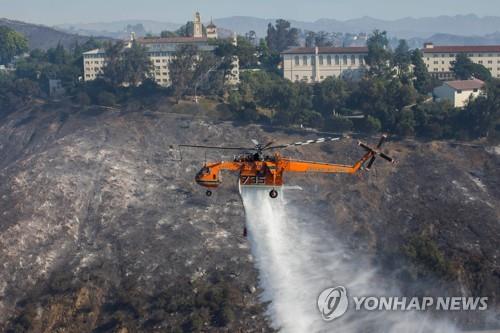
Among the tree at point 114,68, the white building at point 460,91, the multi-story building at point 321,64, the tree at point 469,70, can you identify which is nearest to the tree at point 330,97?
the white building at point 460,91

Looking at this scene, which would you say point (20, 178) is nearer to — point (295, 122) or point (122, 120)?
point (122, 120)

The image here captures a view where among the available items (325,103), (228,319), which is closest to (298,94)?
(325,103)

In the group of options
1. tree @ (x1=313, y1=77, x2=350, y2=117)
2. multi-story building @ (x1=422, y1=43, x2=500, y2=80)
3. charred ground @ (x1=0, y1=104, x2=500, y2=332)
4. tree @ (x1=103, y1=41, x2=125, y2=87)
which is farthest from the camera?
multi-story building @ (x1=422, y1=43, x2=500, y2=80)

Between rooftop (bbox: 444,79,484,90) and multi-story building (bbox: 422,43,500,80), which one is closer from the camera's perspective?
rooftop (bbox: 444,79,484,90)

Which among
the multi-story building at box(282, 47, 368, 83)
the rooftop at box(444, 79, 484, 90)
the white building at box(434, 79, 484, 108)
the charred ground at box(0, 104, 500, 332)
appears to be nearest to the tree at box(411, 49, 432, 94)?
the white building at box(434, 79, 484, 108)

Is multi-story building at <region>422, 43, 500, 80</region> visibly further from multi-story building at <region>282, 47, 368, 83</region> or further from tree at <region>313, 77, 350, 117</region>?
tree at <region>313, 77, 350, 117</region>

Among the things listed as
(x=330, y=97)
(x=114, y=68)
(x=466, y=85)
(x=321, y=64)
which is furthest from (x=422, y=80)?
(x=114, y=68)
